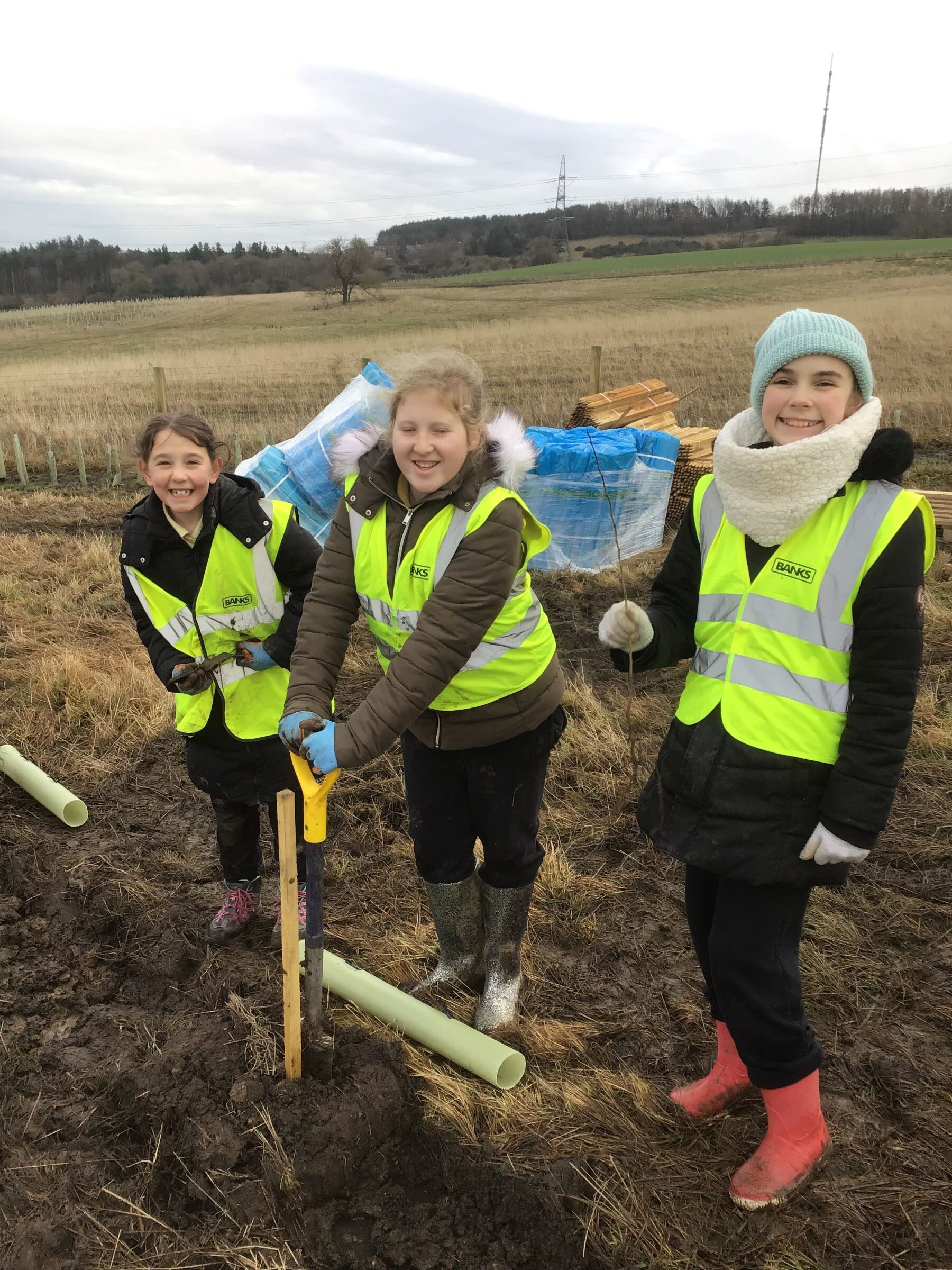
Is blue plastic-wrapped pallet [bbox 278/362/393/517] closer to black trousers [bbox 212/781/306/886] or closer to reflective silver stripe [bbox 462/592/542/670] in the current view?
black trousers [bbox 212/781/306/886]

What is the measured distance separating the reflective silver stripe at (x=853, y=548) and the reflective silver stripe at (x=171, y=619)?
6.31 ft

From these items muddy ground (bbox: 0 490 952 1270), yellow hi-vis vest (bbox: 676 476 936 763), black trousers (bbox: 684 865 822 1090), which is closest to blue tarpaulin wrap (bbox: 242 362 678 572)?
muddy ground (bbox: 0 490 952 1270)

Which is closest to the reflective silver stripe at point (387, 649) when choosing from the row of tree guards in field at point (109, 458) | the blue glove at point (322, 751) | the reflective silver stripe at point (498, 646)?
the reflective silver stripe at point (498, 646)

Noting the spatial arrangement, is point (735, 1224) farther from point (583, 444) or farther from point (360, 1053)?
point (583, 444)

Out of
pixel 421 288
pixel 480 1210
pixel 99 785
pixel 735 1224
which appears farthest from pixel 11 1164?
pixel 421 288

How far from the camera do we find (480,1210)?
83.5 inches

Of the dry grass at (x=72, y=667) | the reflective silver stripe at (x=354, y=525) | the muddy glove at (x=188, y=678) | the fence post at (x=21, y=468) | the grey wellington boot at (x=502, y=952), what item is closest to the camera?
the reflective silver stripe at (x=354, y=525)

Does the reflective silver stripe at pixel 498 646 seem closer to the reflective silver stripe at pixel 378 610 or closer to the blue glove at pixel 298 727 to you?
the reflective silver stripe at pixel 378 610

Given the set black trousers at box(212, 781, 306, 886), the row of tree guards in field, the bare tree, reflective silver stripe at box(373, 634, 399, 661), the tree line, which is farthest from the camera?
the tree line

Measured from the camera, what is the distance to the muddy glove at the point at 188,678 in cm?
278

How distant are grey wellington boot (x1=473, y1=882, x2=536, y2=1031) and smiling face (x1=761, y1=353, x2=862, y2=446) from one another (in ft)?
4.91

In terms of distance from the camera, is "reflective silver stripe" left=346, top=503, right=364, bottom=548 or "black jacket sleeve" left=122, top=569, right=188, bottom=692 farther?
"black jacket sleeve" left=122, top=569, right=188, bottom=692

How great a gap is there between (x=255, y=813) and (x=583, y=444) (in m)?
4.91

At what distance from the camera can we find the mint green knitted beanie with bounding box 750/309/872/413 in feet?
5.65
